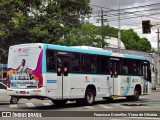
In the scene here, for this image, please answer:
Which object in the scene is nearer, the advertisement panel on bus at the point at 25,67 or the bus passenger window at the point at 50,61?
the advertisement panel on bus at the point at 25,67

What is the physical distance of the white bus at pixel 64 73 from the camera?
730 inches

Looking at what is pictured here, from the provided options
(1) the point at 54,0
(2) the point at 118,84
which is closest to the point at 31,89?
(2) the point at 118,84

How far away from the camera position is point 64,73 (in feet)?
64.2

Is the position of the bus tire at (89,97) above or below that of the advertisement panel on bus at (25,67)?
below

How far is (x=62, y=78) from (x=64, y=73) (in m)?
0.31

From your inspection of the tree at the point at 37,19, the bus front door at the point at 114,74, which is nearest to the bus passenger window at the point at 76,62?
the bus front door at the point at 114,74

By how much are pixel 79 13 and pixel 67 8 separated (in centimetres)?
166

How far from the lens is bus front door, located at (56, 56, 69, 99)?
1919cm

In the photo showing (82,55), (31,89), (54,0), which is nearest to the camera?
(31,89)

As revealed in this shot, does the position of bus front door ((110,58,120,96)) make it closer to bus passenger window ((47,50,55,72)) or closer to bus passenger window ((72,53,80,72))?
bus passenger window ((72,53,80,72))

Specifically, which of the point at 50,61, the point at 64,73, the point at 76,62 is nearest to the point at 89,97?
the point at 76,62

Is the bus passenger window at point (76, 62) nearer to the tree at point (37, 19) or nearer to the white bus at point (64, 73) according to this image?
the white bus at point (64, 73)

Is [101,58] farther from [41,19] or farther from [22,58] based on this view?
[41,19]

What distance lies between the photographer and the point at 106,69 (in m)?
22.9
